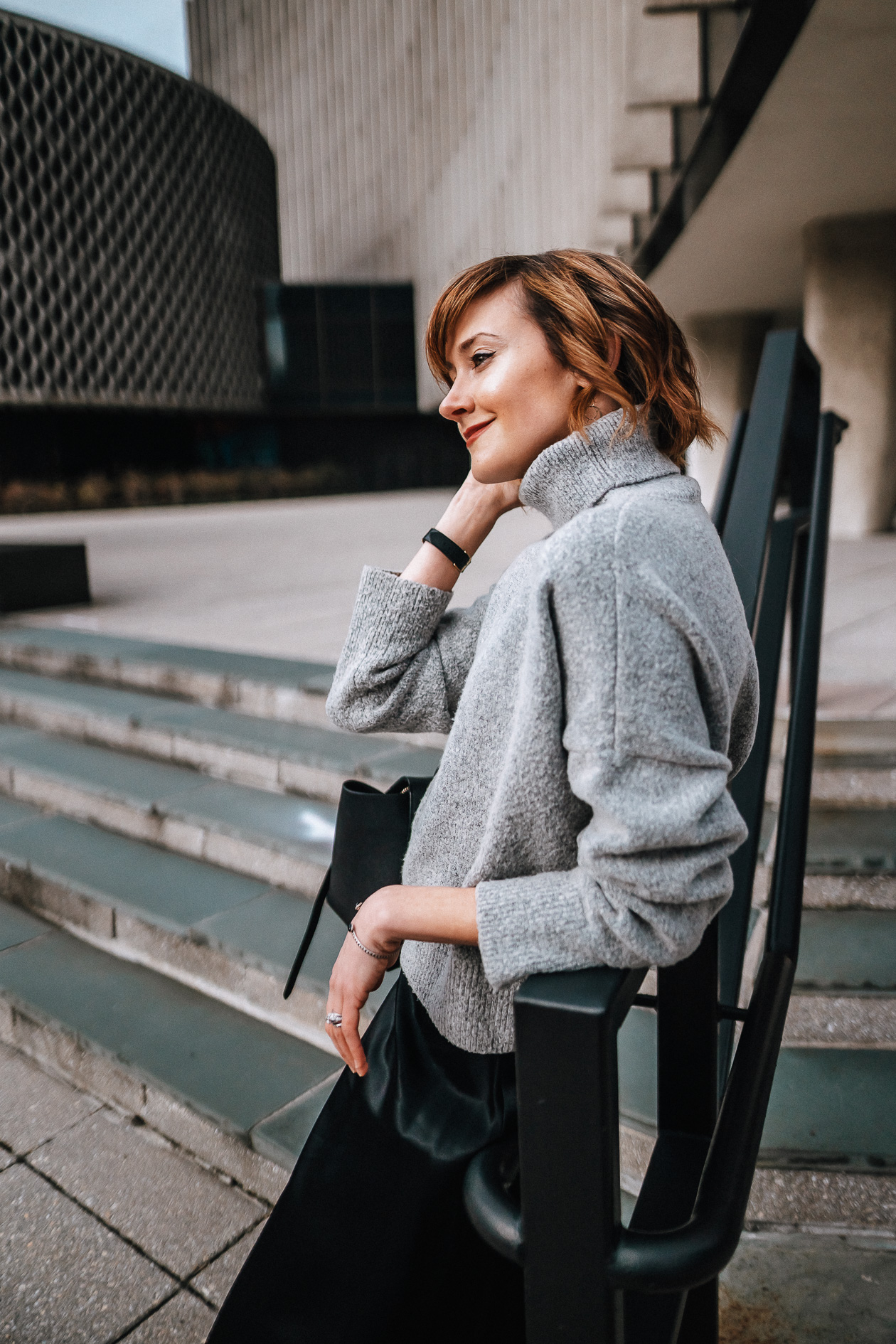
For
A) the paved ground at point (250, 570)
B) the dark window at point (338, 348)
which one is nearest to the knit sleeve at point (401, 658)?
the paved ground at point (250, 570)

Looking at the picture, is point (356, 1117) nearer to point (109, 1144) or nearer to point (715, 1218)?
point (715, 1218)

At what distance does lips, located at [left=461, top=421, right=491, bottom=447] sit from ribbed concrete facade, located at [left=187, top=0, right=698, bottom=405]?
917 cm

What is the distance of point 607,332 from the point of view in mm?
978

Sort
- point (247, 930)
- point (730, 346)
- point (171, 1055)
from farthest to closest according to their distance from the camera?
1. point (730, 346)
2. point (247, 930)
3. point (171, 1055)

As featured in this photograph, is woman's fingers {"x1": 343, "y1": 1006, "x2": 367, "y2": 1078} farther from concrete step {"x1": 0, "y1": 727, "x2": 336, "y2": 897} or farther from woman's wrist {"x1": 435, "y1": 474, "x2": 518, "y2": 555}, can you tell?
concrete step {"x1": 0, "y1": 727, "x2": 336, "y2": 897}

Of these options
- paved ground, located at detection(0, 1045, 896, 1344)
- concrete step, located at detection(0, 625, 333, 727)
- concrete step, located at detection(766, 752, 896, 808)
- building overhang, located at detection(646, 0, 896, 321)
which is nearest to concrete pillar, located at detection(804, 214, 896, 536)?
building overhang, located at detection(646, 0, 896, 321)

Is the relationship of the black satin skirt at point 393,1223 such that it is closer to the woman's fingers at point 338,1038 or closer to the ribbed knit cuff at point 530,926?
the woman's fingers at point 338,1038

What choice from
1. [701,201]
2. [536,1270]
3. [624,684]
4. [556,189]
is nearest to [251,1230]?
[536,1270]

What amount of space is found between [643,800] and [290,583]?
22.9ft

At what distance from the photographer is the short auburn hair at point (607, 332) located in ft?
3.19

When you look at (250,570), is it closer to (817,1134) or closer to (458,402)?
(817,1134)

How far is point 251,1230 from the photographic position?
183 centimetres

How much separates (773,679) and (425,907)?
87 centimetres

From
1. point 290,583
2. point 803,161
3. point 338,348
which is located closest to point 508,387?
point 290,583
